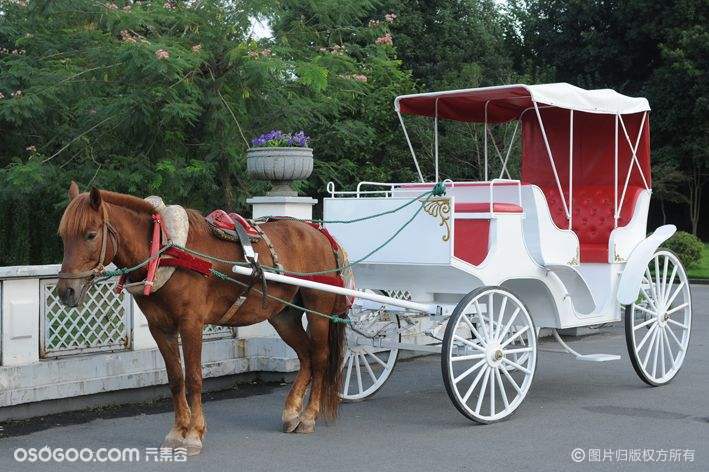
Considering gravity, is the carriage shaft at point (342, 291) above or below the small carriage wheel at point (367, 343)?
Result: above

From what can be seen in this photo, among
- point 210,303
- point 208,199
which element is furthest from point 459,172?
point 210,303

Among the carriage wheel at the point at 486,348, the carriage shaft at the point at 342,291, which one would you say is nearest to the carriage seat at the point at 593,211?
the carriage wheel at the point at 486,348

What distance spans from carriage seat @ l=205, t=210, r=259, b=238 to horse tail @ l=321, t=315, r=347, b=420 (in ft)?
3.57

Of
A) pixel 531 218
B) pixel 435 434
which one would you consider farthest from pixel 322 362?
pixel 531 218

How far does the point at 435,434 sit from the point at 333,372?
0.94 metres

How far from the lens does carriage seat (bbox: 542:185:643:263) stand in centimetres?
968

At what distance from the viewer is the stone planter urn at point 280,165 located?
9.84 meters

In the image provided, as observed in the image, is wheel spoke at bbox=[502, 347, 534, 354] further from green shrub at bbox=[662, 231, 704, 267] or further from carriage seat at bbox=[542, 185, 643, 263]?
green shrub at bbox=[662, 231, 704, 267]

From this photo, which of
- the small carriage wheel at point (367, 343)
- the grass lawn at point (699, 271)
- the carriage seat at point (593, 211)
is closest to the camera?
the small carriage wheel at point (367, 343)

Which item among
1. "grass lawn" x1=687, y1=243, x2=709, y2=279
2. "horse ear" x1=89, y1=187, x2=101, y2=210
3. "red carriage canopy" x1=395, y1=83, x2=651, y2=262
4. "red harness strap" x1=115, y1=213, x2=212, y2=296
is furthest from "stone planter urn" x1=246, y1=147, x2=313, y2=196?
"grass lawn" x1=687, y1=243, x2=709, y2=279

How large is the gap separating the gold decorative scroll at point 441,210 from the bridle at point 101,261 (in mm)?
2565

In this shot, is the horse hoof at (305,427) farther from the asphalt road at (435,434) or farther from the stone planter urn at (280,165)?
the stone planter urn at (280,165)

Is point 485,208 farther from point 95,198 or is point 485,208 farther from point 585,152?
point 95,198

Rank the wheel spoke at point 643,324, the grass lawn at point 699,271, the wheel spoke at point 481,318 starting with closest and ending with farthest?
the wheel spoke at point 481,318 < the wheel spoke at point 643,324 < the grass lawn at point 699,271
